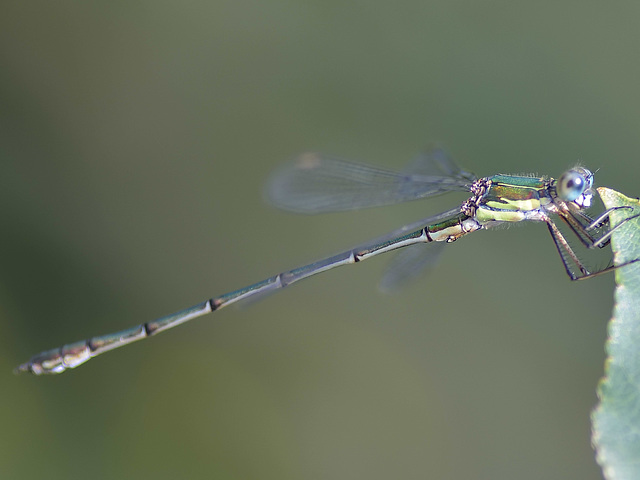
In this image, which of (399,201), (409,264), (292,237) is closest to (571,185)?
(399,201)

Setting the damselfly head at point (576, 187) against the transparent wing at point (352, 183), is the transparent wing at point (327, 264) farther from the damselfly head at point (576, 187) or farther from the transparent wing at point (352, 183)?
the damselfly head at point (576, 187)

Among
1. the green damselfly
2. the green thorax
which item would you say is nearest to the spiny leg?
the green damselfly

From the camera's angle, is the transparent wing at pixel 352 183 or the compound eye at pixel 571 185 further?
the transparent wing at pixel 352 183

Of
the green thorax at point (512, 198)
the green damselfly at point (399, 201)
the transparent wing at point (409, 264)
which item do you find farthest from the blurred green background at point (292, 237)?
the green thorax at point (512, 198)

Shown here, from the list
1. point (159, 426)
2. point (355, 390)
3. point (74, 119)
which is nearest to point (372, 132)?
point (355, 390)

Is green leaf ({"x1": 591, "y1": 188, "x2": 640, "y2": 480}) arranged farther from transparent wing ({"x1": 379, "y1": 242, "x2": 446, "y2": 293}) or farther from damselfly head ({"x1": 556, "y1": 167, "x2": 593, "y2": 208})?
transparent wing ({"x1": 379, "y1": 242, "x2": 446, "y2": 293})
